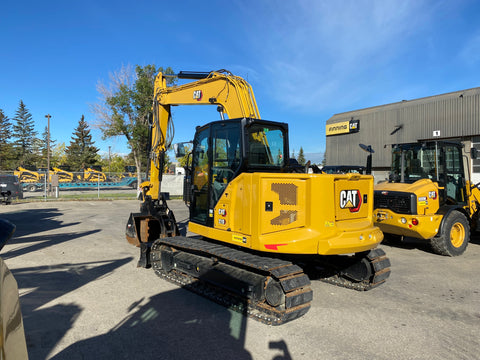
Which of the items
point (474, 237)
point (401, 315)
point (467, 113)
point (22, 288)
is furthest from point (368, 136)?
point (22, 288)

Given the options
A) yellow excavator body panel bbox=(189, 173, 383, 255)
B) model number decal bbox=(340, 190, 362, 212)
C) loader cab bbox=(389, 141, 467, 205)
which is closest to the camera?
yellow excavator body panel bbox=(189, 173, 383, 255)

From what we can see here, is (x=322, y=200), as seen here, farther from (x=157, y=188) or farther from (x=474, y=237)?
(x=474, y=237)

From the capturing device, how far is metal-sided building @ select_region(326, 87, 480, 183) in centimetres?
2125

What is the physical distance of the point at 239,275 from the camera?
4.85 metres

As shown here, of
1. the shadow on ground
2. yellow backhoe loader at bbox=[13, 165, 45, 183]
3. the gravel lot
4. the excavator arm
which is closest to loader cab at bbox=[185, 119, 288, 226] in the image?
the excavator arm

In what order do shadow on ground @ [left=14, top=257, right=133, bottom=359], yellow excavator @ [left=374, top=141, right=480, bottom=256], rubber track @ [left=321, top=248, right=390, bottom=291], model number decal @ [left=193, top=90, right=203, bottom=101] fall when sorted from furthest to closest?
yellow excavator @ [left=374, top=141, right=480, bottom=256]
model number decal @ [left=193, top=90, right=203, bottom=101]
rubber track @ [left=321, top=248, right=390, bottom=291]
shadow on ground @ [left=14, top=257, right=133, bottom=359]

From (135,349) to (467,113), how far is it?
2402 centimetres

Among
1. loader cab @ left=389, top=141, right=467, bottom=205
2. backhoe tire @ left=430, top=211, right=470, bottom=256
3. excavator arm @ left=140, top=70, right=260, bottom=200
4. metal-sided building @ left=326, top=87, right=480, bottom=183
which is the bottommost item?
backhoe tire @ left=430, top=211, right=470, bottom=256

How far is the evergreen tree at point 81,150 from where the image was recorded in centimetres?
6128

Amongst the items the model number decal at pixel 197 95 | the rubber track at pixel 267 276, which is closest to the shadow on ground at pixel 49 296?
the rubber track at pixel 267 276

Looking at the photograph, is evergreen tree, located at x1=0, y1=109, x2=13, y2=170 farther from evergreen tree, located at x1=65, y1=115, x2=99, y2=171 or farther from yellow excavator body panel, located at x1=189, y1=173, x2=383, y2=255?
yellow excavator body panel, located at x1=189, y1=173, x2=383, y2=255

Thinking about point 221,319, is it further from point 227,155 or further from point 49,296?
point 49,296

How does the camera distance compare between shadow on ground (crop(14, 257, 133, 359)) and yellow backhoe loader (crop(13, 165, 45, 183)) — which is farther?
yellow backhoe loader (crop(13, 165, 45, 183))

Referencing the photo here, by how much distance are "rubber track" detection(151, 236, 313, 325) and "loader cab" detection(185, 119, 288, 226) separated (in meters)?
0.61
